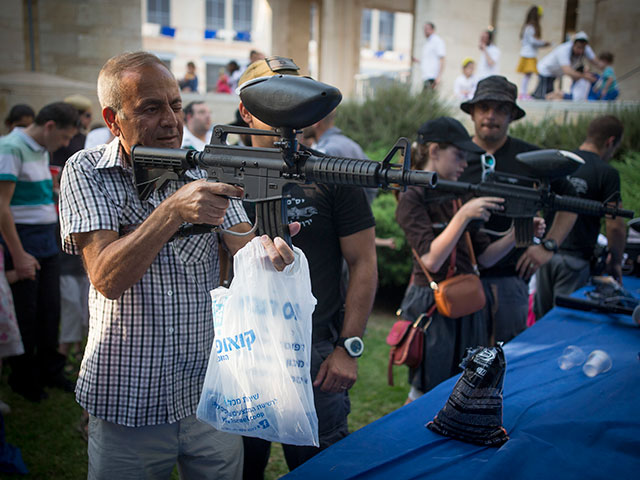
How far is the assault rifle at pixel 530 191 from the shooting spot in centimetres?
287

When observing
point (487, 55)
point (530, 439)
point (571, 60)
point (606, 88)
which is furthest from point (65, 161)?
point (606, 88)

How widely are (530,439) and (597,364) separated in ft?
2.55

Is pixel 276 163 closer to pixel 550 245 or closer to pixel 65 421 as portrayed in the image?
pixel 550 245

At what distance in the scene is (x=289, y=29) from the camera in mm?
21906

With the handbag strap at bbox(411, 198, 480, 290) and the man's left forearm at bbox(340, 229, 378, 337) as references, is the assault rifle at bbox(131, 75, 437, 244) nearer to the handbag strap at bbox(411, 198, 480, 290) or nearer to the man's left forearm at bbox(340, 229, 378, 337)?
the man's left forearm at bbox(340, 229, 378, 337)

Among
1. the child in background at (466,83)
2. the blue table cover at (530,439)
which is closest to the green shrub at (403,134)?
the child in background at (466,83)

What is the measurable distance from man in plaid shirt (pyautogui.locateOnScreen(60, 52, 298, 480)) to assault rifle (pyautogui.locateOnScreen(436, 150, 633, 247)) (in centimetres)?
154

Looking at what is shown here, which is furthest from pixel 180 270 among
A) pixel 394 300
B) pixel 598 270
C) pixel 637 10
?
pixel 637 10

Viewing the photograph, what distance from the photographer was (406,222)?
322cm

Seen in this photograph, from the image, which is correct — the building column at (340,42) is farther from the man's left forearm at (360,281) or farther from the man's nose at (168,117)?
the man's nose at (168,117)

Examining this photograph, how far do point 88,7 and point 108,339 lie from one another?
58.3 feet

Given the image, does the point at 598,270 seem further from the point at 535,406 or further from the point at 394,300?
the point at 394,300

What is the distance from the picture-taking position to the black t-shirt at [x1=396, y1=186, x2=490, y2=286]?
3.15 metres

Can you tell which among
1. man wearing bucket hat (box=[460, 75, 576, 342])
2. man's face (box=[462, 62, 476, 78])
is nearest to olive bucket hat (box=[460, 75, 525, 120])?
man wearing bucket hat (box=[460, 75, 576, 342])
